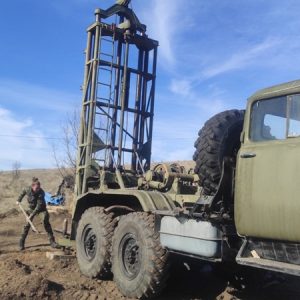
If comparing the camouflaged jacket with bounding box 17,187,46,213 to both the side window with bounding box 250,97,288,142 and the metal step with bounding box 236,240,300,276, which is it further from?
the side window with bounding box 250,97,288,142

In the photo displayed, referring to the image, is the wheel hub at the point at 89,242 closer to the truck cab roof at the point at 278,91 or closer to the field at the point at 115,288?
the field at the point at 115,288

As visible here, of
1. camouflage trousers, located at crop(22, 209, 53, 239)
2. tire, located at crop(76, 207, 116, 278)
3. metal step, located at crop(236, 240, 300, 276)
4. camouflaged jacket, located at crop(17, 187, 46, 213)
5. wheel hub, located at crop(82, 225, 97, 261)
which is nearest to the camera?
metal step, located at crop(236, 240, 300, 276)

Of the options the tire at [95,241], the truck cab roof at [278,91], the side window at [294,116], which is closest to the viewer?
the side window at [294,116]

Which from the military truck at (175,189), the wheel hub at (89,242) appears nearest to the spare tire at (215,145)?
the military truck at (175,189)

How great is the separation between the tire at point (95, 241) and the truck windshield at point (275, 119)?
3337mm

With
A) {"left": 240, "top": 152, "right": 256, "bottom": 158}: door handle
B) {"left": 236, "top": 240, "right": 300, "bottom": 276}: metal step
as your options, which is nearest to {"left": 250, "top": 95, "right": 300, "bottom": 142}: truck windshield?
{"left": 240, "top": 152, "right": 256, "bottom": 158}: door handle

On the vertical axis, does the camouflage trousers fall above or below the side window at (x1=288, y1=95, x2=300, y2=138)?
below

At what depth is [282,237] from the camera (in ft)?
16.5

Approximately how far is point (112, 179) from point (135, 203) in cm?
146

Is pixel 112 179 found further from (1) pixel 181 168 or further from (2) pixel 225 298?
(2) pixel 225 298

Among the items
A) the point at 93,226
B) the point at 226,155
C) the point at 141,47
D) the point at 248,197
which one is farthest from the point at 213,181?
the point at 141,47

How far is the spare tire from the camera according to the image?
620 cm

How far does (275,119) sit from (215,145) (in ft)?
3.28

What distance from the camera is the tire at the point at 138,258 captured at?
6.69 meters
